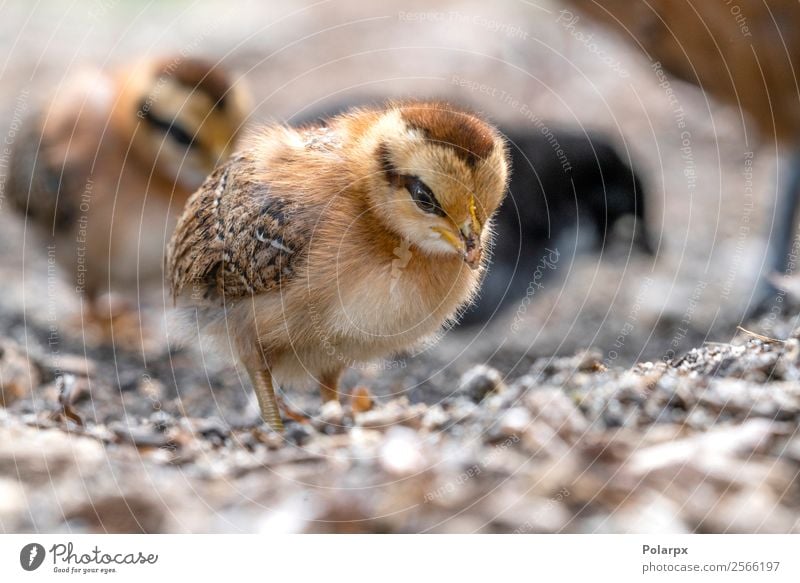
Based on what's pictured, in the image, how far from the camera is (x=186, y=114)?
7.73ft

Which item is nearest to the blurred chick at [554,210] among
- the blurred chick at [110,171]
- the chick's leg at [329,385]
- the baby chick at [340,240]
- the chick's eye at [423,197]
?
the chick's leg at [329,385]

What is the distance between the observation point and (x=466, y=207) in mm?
1539

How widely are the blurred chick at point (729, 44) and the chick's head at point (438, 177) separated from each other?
0.71 metres

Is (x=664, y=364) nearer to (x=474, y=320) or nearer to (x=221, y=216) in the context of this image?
(x=474, y=320)

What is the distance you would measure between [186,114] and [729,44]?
1.44m

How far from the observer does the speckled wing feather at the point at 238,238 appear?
5.72ft

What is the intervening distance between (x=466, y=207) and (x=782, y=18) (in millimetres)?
1097

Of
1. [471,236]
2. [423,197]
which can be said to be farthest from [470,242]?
[423,197]

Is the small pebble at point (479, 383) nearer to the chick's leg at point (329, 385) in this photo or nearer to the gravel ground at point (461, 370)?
the gravel ground at point (461, 370)

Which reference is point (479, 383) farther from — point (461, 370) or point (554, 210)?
point (554, 210)
